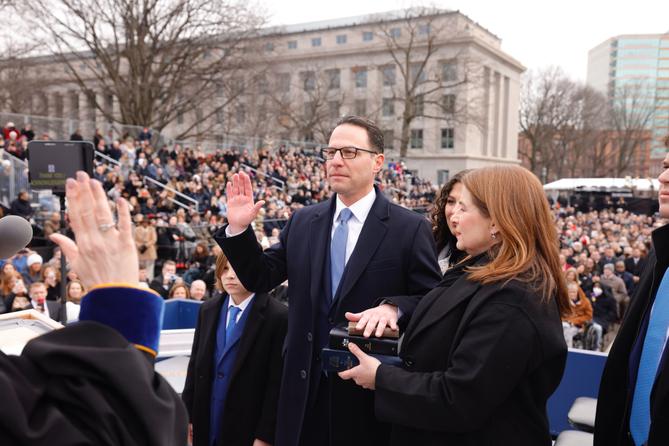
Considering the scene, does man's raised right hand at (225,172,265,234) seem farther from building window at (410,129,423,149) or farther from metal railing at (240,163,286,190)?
building window at (410,129,423,149)

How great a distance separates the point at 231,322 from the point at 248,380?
378 mm

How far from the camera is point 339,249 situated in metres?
2.69

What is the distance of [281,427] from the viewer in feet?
8.32

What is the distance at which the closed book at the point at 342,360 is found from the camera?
1.99m

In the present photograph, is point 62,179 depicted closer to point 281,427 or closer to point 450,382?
point 281,427

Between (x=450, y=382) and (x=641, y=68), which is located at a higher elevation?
(x=641, y=68)

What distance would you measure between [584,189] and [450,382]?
44451mm

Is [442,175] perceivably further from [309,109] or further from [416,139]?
[309,109]

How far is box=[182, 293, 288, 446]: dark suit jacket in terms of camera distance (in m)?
2.82

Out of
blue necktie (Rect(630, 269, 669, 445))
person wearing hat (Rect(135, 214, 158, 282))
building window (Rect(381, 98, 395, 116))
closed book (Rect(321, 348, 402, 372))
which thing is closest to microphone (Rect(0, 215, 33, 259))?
closed book (Rect(321, 348, 402, 372))

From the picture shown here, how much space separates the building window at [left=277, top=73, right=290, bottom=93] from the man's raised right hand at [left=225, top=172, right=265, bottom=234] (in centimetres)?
4320

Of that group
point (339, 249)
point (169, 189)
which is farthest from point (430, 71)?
point (339, 249)

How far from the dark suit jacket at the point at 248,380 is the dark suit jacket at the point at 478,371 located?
1.11 metres

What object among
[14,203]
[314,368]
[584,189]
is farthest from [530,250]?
[584,189]
